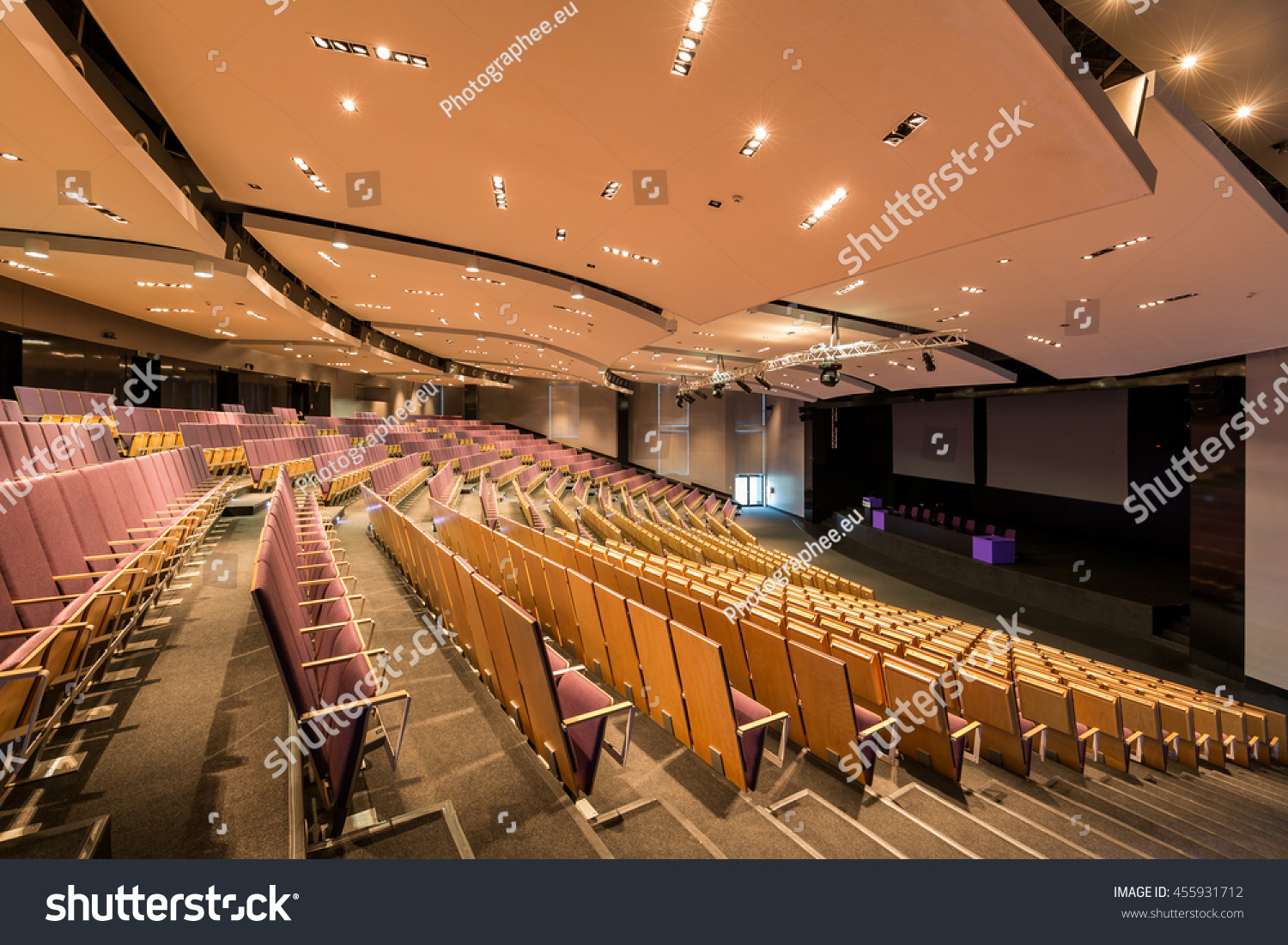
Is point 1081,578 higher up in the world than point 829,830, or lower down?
lower down

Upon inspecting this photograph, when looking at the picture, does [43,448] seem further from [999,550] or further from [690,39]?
[999,550]

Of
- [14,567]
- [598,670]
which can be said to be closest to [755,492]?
[598,670]

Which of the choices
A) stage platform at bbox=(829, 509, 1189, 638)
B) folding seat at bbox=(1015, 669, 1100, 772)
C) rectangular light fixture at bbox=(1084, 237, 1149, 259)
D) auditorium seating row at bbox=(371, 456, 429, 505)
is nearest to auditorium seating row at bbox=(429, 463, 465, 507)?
auditorium seating row at bbox=(371, 456, 429, 505)

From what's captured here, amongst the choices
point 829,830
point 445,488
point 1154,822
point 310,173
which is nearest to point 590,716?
point 829,830

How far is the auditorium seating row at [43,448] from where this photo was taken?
219 cm

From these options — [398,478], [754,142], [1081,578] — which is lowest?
[1081,578]

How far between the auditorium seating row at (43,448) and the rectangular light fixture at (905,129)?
3390mm

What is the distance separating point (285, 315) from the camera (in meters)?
6.34

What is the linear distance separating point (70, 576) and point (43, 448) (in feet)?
5.49

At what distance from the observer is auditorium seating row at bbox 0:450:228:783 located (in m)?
1.00

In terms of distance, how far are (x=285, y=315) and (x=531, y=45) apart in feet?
19.0

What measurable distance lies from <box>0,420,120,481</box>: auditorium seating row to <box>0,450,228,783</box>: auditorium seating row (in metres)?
0.25

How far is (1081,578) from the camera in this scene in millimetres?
6359

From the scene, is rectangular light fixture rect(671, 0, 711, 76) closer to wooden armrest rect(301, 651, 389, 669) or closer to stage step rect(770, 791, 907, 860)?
wooden armrest rect(301, 651, 389, 669)
